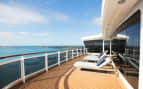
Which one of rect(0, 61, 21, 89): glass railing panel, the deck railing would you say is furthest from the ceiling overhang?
rect(0, 61, 21, 89): glass railing panel

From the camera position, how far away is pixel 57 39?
34969 mm

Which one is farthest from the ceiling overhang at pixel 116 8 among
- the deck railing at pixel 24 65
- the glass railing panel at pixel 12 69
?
the glass railing panel at pixel 12 69

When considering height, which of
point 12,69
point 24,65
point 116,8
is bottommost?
point 12,69

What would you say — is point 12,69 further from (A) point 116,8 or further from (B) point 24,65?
(A) point 116,8

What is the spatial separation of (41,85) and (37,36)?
35.6m

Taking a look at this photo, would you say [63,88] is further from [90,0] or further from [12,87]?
[90,0]

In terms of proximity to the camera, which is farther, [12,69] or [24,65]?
[12,69]

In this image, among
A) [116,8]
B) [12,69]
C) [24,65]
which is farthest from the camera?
[12,69]

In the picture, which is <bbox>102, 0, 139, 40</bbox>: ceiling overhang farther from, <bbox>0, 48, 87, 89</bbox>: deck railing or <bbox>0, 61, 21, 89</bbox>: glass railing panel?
<bbox>0, 61, 21, 89</bbox>: glass railing panel

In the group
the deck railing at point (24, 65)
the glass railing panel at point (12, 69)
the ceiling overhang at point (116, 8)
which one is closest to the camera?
the ceiling overhang at point (116, 8)

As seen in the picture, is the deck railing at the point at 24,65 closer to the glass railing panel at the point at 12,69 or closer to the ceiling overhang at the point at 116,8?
the glass railing panel at the point at 12,69

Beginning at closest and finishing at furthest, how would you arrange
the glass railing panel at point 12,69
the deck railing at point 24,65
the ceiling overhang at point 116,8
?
→ 1. the ceiling overhang at point 116,8
2. the deck railing at point 24,65
3. the glass railing panel at point 12,69

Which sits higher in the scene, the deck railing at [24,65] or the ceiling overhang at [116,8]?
the ceiling overhang at [116,8]

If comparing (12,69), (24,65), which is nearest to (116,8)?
(24,65)
